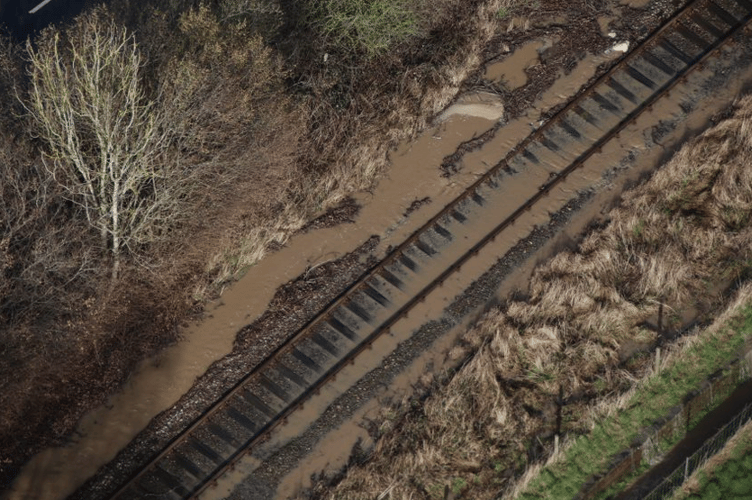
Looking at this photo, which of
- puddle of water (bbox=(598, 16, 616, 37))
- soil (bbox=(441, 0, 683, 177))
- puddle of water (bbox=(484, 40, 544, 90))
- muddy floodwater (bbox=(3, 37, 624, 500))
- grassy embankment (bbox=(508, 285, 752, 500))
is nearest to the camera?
grassy embankment (bbox=(508, 285, 752, 500))

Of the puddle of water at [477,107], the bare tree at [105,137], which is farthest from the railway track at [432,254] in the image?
the bare tree at [105,137]

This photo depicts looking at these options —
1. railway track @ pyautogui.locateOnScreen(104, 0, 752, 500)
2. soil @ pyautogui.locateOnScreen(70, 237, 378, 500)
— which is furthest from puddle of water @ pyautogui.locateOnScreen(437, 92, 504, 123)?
soil @ pyautogui.locateOnScreen(70, 237, 378, 500)

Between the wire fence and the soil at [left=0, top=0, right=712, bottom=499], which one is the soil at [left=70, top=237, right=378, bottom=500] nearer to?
the soil at [left=0, top=0, right=712, bottom=499]

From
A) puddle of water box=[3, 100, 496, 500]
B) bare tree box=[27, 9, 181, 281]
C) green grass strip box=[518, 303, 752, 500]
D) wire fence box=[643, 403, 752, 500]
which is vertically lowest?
wire fence box=[643, 403, 752, 500]

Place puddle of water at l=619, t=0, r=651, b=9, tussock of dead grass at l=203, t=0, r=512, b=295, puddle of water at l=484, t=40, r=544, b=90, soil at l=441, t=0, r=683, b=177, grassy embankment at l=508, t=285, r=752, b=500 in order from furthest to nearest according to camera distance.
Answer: puddle of water at l=619, t=0, r=651, b=9 → puddle of water at l=484, t=40, r=544, b=90 → soil at l=441, t=0, r=683, b=177 → tussock of dead grass at l=203, t=0, r=512, b=295 → grassy embankment at l=508, t=285, r=752, b=500

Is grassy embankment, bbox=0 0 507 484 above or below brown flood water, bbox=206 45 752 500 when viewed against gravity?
above

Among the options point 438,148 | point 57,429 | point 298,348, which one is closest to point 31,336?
point 57,429

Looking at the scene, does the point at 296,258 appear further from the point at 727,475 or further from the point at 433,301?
the point at 727,475
